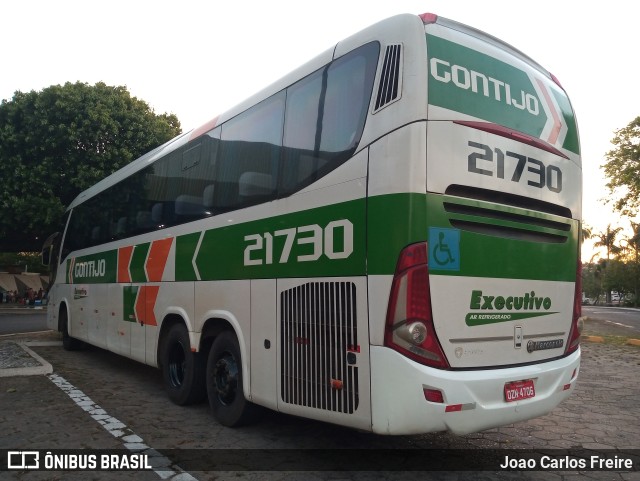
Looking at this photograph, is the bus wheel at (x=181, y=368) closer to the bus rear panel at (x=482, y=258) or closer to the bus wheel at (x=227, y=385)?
the bus wheel at (x=227, y=385)

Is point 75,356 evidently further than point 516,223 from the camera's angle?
Yes

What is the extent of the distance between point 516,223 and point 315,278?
1697 millimetres

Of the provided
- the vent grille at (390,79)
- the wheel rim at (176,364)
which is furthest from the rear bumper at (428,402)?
the wheel rim at (176,364)

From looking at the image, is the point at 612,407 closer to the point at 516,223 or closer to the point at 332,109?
the point at 516,223

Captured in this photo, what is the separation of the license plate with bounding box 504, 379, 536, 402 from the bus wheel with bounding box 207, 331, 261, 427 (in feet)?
8.32

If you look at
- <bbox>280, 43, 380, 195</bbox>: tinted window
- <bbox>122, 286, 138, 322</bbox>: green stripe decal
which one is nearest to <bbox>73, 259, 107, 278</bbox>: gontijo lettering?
<bbox>122, 286, 138, 322</bbox>: green stripe decal

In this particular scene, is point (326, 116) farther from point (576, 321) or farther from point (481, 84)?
point (576, 321)

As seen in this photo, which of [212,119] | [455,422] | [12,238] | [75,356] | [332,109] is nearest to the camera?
[455,422]

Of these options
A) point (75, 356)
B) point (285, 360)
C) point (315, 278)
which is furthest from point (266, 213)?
point (75, 356)

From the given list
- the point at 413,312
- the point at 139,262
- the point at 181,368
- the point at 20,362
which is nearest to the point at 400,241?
the point at 413,312

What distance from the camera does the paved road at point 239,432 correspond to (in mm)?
4195

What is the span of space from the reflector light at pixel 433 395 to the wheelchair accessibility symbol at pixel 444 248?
84cm

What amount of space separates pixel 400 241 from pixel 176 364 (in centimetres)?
422

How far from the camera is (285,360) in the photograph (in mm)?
4559
